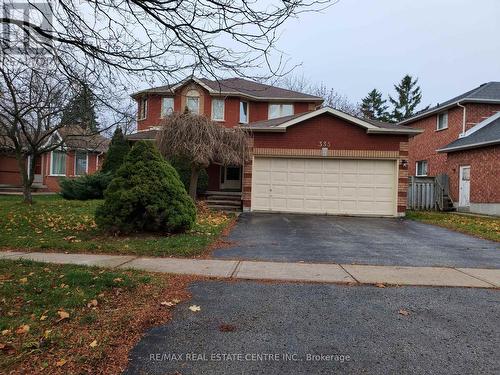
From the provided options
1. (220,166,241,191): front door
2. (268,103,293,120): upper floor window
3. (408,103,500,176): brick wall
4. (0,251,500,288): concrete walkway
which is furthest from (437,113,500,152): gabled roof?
(0,251,500,288): concrete walkway

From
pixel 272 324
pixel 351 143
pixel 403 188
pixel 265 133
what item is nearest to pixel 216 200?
pixel 265 133

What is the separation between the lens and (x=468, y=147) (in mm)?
20188

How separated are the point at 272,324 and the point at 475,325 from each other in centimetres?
213

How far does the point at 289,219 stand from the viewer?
14516 millimetres

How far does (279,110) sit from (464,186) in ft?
36.6

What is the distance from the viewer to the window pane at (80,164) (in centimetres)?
2802

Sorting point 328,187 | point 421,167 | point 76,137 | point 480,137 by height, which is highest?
point 480,137

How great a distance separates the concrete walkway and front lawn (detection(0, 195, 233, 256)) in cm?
50

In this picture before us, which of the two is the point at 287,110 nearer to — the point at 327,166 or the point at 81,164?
the point at 327,166

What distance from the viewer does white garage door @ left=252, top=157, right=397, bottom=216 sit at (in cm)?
1634

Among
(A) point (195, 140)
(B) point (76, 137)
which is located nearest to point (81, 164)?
(B) point (76, 137)

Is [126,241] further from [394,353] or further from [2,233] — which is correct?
[394,353]

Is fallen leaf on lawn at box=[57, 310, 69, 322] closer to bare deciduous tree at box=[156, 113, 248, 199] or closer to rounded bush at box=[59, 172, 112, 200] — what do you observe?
bare deciduous tree at box=[156, 113, 248, 199]

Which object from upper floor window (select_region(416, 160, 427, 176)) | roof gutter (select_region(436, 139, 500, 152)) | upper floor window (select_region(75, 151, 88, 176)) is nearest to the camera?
roof gutter (select_region(436, 139, 500, 152))
